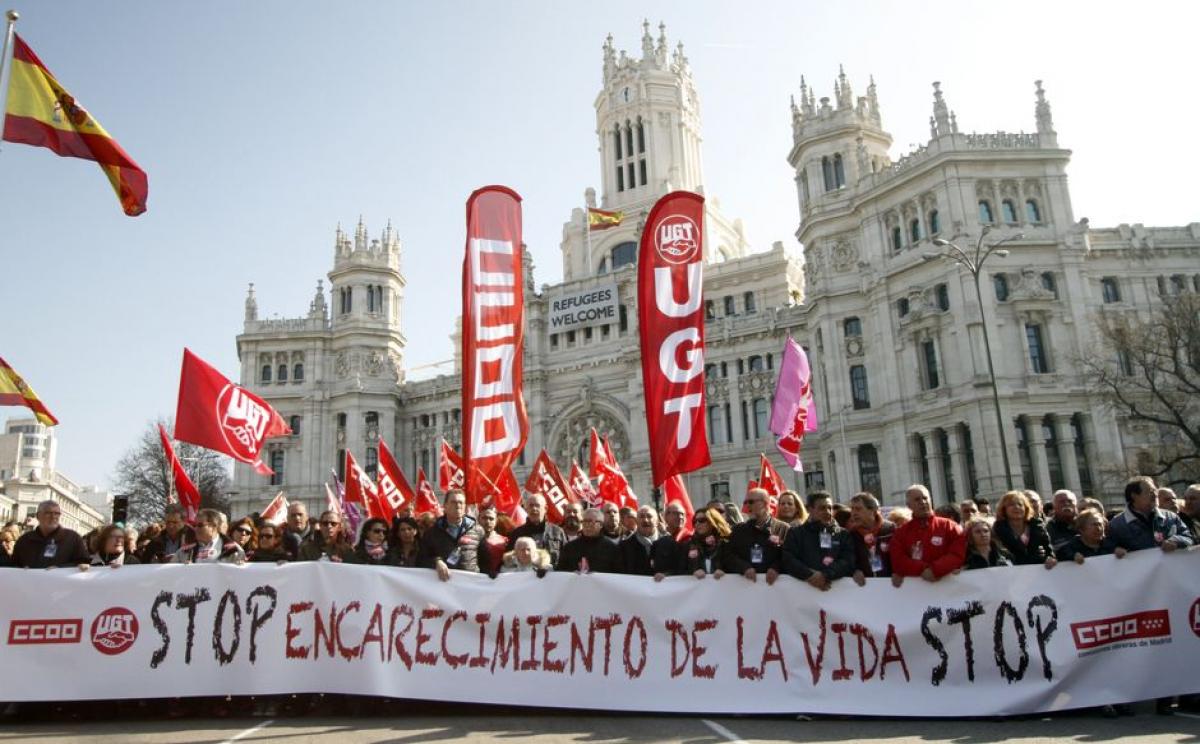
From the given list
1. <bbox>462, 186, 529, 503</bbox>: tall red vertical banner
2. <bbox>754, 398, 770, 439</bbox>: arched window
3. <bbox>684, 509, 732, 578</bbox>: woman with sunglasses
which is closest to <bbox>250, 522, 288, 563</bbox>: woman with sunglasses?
<bbox>462, 186, 529, 503</bbox>: tall red vertical banner

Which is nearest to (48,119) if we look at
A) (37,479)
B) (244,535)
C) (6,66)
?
(6,66)

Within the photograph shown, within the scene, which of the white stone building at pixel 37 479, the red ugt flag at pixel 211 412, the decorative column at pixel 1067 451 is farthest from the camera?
the white stone building at pixel 37 479

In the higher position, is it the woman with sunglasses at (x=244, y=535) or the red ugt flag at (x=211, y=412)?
the red ugt flag at (x=211, y=412)

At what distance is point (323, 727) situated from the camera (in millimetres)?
8883

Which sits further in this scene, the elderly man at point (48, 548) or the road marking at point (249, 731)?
the elderly man at point (48, 548)

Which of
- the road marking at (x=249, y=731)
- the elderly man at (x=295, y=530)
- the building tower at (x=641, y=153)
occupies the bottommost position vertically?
the road marking at (x=249, y=731)

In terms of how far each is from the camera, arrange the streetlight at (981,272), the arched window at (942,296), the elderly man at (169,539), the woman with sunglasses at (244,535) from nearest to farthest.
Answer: the woman with sunglasses at (244,535) < the elderly man at (169,539) < the streetlight at (981,272) < the arched window at (942,296)

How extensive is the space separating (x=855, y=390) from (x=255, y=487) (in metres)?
44.2

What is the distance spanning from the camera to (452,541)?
33.9 feet

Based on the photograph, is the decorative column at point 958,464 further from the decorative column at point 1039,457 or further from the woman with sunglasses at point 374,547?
the woman with sunglasses at point 374,547

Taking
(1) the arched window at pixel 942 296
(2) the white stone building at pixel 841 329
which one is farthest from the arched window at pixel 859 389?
(1) the arched window at pixel 942 296

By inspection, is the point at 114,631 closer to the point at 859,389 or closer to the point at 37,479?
the point at 859,389

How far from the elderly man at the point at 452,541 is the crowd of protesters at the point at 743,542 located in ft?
0.04

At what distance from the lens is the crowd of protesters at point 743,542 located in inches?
369
